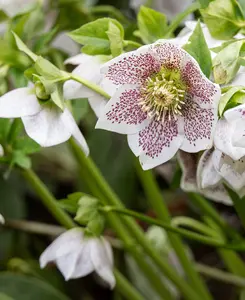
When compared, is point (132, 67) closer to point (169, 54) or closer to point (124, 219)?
point (169, 54)

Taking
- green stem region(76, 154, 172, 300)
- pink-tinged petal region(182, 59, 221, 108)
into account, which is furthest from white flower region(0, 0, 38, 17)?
pink-tinged petal region(182, 59, 221, 108)

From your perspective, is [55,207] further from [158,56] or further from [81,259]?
[158,56]

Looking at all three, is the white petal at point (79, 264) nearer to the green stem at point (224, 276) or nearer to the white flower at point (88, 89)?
the white flower at point (88, 89)

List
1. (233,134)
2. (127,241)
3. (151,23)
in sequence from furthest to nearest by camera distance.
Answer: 1. (127,241)
2. (151,23)
3. (233,134)

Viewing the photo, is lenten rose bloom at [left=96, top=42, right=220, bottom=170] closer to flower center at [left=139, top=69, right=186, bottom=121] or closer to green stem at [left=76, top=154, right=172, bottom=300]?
flower center at [left=139, top=69, right=186, bottom=121]

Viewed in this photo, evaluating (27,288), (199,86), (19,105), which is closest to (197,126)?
(199,86)

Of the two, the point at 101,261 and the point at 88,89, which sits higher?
the point at 88,89

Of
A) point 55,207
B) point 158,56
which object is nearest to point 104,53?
point 158,56
